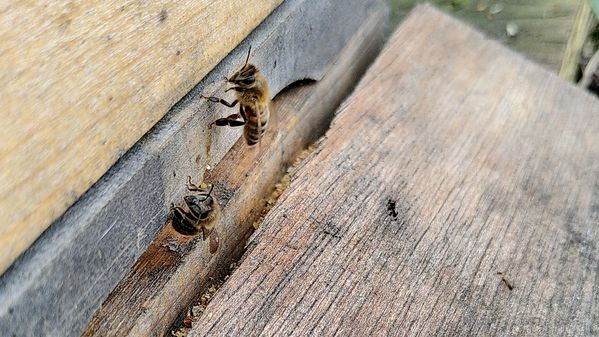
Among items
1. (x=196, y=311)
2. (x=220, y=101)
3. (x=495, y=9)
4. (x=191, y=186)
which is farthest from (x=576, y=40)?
→ (x=196, y=311)

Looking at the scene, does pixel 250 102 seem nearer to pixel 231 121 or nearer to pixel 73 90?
pixel 231 121

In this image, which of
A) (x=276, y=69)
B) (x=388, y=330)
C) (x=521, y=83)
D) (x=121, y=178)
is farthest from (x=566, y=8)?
(x=121, y=178)

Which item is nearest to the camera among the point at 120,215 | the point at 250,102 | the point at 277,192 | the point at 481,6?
the point at 120,215

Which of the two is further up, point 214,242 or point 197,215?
point 197,215

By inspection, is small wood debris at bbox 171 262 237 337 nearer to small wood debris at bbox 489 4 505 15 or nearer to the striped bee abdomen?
the striped bee abdomen

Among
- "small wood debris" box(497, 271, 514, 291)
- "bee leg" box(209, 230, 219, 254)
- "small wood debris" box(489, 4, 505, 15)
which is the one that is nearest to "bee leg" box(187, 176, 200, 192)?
"bee leg" box(209, 230, 219, 254)

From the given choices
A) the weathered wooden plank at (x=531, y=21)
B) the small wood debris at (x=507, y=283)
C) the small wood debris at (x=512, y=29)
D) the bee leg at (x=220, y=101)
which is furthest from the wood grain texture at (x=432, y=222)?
the small wood debris at (x=512, y=29)

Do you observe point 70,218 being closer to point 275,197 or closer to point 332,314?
point 332,314
